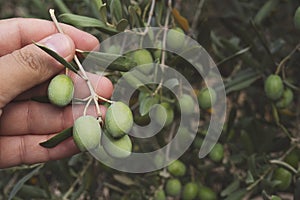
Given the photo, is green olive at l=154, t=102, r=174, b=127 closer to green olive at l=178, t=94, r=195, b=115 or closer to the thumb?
green olive at l=178, t=94, r=195, b=115

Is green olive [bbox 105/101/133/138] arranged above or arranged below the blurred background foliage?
above

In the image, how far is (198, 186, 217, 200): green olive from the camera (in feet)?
5.90

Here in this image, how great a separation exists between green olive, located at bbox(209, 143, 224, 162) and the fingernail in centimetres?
60

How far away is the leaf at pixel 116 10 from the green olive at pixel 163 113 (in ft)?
0.82

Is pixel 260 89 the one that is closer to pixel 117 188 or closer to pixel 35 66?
pixel 117 188

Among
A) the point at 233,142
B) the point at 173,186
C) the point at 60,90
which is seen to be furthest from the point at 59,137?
the point at 233,142

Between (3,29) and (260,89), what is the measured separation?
874 mm

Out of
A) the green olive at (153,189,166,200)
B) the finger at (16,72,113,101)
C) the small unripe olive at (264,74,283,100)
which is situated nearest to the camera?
the finger at (16,72,113,101)

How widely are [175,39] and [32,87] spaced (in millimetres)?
389

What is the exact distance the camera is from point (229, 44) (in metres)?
1.81

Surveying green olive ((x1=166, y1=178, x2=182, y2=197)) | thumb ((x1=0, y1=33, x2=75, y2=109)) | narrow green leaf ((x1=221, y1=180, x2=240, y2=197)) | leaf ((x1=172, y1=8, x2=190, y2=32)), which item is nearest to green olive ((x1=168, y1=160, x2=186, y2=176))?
green olive ((x1=166, y1=178, x2=182, y2=197))

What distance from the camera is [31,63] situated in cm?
138

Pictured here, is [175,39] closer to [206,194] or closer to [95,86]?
[95,86]

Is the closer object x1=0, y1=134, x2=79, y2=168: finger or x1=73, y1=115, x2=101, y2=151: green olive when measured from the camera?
x1=73, y1=115, x2=101, y2=151: green olive
